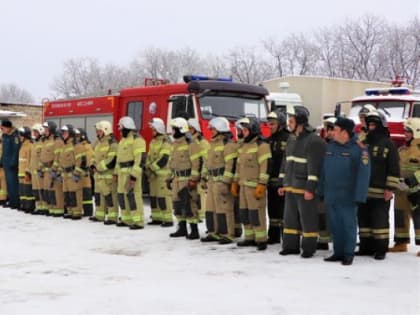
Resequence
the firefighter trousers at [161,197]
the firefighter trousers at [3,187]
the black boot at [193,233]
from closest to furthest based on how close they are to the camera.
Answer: the black boot at [193,233]
the firefighter trousers at [161,197]
the firefighter trousers at [3,187]

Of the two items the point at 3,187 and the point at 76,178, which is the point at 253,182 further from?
the point at 3,187

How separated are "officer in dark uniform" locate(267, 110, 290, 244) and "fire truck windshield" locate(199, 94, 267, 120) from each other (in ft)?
13.1

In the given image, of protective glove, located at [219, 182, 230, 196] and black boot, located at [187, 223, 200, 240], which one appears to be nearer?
protective glove, located at [219, 182, 230, 196]

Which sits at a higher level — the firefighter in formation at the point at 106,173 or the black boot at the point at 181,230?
the firefighter in formation at the point at 106,173

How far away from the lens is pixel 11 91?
96.2 m

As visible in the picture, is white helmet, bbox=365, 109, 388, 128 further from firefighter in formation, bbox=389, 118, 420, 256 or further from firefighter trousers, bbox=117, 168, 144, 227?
firefighter trousers, bbox=117, 168, 144, 227

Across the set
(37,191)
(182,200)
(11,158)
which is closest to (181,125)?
(182,200)

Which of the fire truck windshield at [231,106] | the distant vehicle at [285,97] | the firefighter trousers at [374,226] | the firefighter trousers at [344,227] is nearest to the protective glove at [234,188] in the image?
the firefighter trousers at [344,227]

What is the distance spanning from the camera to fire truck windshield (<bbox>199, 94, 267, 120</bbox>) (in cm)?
1298

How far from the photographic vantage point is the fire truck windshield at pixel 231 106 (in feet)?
42.6

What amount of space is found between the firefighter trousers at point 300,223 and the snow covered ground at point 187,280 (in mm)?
219

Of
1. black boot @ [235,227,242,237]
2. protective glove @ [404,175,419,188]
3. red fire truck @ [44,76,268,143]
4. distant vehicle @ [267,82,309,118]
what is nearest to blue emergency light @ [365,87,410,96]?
distant vehicle @ [267,82,309,118]

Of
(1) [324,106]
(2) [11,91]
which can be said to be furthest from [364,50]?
(2) [11,91]

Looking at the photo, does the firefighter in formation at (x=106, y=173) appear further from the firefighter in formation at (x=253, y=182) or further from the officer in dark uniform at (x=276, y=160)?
the officer in dark uniform at (x=276, y=160)
